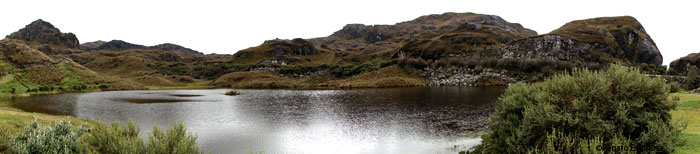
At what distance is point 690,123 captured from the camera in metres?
17.0

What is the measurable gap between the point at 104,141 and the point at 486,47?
5055 inches

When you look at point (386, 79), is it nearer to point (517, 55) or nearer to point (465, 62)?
point (465, 62)

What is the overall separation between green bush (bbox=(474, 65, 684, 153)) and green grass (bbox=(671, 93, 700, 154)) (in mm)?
700

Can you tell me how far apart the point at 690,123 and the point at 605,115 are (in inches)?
471

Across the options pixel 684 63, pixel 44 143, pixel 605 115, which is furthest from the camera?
pixel 684 63

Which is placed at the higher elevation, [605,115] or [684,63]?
[684,63]

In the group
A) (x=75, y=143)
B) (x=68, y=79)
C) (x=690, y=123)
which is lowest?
(x=690, y=123)

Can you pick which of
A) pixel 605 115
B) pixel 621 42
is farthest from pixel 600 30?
pixel 605 115

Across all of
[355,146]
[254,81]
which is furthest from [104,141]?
[254,81]

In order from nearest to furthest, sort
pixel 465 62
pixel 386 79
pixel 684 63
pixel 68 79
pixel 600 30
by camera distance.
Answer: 1. pixel 684 63
2. pixel 68 79
3. pixel 386 79
4. pixel 465 62
5. pixel 600 30

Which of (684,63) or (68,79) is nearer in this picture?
(684,63)

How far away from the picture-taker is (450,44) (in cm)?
13575

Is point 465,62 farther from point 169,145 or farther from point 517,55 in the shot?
point 169,145

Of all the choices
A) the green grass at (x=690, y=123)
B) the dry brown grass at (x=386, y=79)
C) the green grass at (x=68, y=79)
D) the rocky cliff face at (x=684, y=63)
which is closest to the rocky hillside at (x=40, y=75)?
the green grass at (x=68, y=79)
